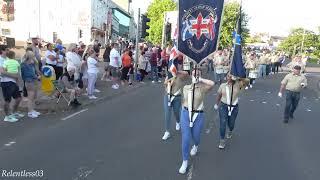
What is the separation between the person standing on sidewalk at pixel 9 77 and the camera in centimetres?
1019

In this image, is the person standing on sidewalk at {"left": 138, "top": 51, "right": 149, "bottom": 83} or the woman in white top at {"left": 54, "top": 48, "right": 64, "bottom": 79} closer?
the woman in white top at {"left": 54, "top": 48, "right": 64, "bottom": 79}

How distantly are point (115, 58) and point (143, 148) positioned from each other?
10339mm

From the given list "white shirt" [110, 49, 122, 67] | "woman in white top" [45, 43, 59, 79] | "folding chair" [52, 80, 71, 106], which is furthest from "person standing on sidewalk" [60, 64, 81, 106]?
"white shirt" [110, 49, 122, 67]

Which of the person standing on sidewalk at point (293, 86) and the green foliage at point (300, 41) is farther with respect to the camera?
the green foliage at point (300, 41)

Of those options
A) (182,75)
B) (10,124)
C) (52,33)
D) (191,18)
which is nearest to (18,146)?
(10,124)

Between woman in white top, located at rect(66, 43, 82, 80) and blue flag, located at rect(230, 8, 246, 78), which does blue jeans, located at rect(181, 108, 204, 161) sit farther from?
woman in white top, located at rect(66, 43, 82, 80)

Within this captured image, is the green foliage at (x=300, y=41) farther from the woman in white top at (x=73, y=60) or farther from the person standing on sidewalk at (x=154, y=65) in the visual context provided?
the woman in white top at (x=73, y=60)

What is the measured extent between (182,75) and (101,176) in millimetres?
2757

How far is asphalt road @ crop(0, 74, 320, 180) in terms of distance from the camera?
712 centimetres

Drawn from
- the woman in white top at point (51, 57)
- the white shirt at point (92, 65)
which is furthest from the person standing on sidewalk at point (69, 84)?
the woman in white top at point (51, 57)

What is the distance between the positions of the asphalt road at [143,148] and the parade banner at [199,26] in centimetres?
196

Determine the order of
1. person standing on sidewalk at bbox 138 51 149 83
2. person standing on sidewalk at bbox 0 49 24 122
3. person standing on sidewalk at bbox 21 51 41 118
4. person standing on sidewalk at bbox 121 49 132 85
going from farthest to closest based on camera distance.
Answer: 1. person standing on sidewalk at bbox 138 51 149 83
2. person standing on sidewalk at bbox 121 49 132 85
3. person standing on sidewalk at bbox 21 51 41 118
4. person standing on sidewalk at bbox 0 49 24 122

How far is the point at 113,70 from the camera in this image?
19.5 meters

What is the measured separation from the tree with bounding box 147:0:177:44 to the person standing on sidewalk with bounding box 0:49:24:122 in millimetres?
53634
